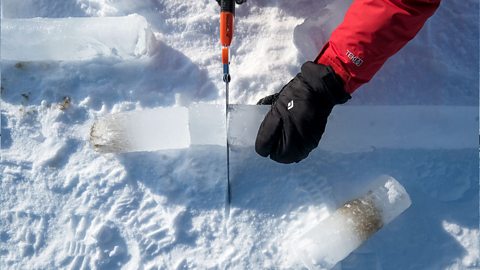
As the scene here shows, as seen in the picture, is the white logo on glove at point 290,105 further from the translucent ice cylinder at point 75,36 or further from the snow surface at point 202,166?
the translucent ice cylinder at point 75,36

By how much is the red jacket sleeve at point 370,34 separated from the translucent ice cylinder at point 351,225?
436 mm

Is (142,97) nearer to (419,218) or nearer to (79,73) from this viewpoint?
(79,73)

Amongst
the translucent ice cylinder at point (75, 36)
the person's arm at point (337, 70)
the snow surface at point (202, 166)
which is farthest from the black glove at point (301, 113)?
the translucent ice cylinder at point (75, 36)

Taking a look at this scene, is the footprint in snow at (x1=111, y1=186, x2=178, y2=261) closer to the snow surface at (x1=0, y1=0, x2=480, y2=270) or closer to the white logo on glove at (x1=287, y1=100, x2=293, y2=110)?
the snow surface at (x1=0, y1=0, x2=480, y2=270)

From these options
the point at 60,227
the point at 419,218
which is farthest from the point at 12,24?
the point at 419,218

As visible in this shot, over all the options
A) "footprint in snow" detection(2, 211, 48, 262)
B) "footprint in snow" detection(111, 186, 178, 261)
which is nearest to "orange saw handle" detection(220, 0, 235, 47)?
"footprint in snow" detection(111, 186, 178, 261)

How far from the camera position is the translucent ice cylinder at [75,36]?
1.80 meters

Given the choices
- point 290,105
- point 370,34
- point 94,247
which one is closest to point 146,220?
point 94,247

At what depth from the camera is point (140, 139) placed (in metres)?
1.73

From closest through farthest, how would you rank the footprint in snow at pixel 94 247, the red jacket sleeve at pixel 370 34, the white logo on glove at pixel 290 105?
the red jacket sleeve at pixel 370 34, the white logo on glove at pixel 290 105, the footprint in snow at pixel 94 247

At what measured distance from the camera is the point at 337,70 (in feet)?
5.26

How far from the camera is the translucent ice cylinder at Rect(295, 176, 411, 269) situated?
5.33 feet

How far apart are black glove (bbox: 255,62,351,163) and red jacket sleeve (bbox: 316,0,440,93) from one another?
58 mm

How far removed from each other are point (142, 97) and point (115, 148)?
0.26 metres
